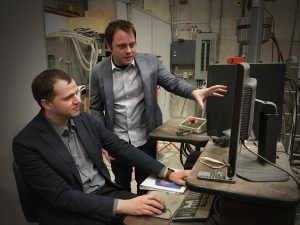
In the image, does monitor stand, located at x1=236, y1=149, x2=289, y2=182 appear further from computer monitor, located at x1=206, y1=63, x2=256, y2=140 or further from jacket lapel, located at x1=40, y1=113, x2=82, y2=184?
jacket lapel, located at x1=40, y1=113, x2=82, y2=184

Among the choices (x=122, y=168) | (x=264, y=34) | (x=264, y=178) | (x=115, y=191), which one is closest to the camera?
(x=264, y=178)

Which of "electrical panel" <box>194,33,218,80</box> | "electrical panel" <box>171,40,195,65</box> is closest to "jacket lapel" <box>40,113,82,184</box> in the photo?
"electrical panel" <box>194,33,218,80</box>

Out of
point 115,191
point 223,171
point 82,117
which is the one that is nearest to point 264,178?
point 223,171

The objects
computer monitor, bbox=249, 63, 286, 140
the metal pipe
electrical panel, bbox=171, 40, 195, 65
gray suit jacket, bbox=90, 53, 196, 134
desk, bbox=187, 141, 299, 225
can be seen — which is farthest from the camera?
electrical panel, bbox=171, 40, 195, 65

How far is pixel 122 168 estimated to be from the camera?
1855 millimetres

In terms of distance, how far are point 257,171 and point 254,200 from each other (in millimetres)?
212

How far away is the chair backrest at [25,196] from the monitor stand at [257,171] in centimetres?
91

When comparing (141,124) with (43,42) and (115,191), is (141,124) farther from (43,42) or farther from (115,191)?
(43,42)

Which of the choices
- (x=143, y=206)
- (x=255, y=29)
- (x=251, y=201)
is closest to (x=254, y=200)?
(x=251, y=201)

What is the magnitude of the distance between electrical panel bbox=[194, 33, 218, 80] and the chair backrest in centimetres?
367

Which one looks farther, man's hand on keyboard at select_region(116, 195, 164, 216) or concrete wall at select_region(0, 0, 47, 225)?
concrete wall at select_region(0, 0, 47, 225)

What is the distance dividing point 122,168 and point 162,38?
2.97 m

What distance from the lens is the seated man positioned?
3.61 feet

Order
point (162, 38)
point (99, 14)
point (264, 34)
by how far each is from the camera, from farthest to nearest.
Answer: point (162, 38) → point (99, 14) → point (264, 34)
